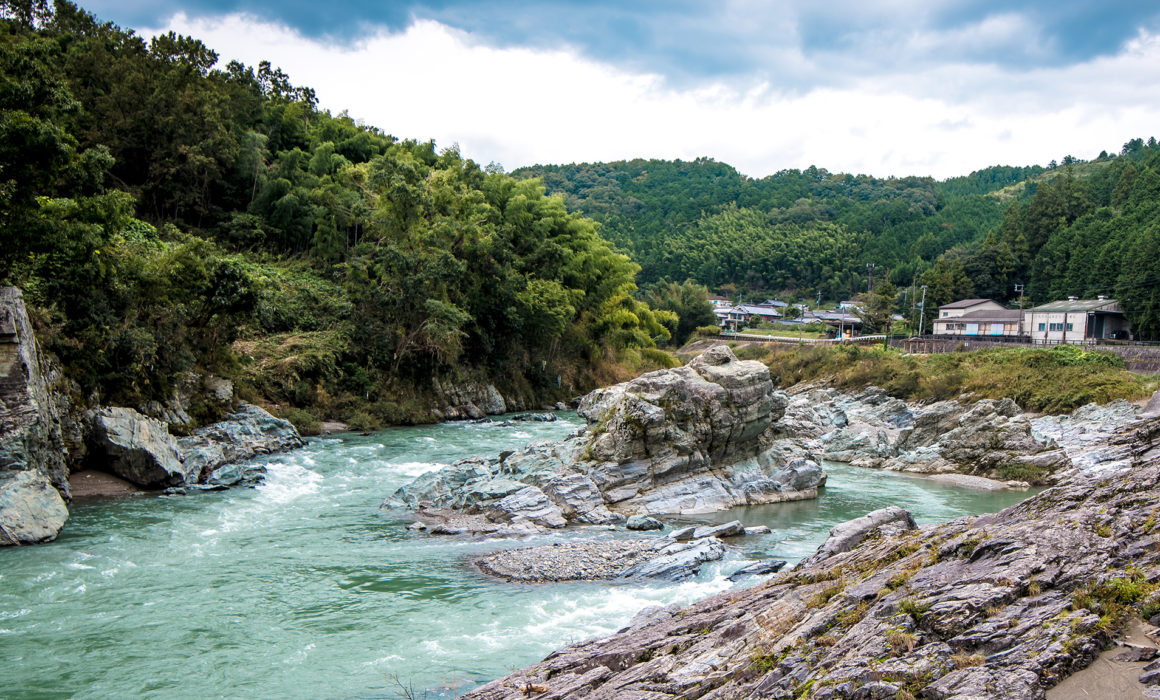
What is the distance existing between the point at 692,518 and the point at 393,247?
20.7 meters

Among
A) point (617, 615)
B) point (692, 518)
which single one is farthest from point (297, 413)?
point (617, 615)

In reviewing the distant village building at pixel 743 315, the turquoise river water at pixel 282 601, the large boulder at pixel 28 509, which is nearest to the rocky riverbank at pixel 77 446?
the large boulder at pixel 28 509

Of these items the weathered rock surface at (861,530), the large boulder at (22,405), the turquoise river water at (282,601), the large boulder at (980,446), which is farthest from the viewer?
the large boulder at (980,446)

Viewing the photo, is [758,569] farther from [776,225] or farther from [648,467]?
[776,225]

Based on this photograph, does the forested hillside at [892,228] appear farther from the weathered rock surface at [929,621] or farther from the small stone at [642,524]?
the weathered rock surface at [929,621]

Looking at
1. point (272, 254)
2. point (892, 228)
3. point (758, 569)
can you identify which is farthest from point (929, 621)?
point (892, 228)

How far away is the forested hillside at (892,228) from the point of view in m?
68.6

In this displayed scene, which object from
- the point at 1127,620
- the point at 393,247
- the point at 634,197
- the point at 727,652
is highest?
the point at 634,197

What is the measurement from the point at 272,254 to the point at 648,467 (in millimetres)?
29153

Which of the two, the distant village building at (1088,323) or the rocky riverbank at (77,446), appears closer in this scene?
the rocky riverbank at (77,446)

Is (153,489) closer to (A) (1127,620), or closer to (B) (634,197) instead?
(A) (1127,620)

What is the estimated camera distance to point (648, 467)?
2089cm

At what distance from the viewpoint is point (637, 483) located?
20516mm

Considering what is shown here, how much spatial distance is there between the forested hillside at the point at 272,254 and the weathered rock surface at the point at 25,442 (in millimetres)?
2206
